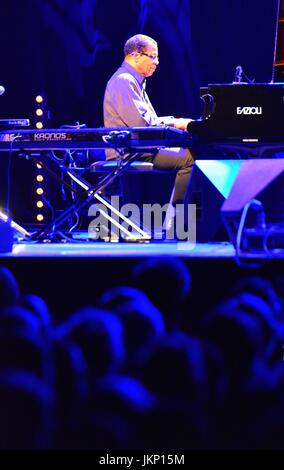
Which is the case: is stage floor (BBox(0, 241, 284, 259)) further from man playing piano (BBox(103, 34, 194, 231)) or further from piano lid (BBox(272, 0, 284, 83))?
piano lid (BBox(272, 0, 284, 83))

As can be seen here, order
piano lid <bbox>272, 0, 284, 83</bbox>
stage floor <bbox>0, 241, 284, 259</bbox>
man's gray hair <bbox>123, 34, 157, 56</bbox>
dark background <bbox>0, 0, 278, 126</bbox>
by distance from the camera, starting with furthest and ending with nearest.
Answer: dark background <bbox>0, 0, 278, 126</bbox> < man's gray hair <bbox>123, 34, 157, 56</bbox> < piano lid <bbox>272, 0, 284, 83</bbox> < stage floor <bbox>0, 241, 284, 259</bbox>

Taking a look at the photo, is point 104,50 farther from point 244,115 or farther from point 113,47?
point 244,115

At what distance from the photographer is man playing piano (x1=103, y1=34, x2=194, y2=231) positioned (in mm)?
4695

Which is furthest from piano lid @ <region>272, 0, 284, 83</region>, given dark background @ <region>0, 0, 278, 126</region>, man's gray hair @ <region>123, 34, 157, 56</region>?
dark background @ <region>0, 0, 278, 126</region>

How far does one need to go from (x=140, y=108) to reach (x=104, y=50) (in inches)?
70.1

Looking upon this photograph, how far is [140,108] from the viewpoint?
4.88m

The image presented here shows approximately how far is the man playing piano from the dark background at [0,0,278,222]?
4.12ft

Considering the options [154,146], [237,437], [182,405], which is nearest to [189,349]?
[182,405]

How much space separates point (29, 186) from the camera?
661 cm

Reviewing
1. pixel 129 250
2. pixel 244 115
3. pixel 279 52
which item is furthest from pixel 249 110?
pixel 129 250

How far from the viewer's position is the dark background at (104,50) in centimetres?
625

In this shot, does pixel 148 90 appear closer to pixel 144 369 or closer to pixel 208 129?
pixel 208 129

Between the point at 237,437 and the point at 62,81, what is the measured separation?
4.66 m
